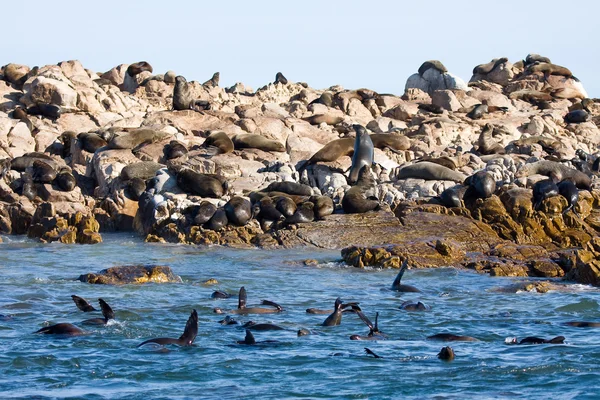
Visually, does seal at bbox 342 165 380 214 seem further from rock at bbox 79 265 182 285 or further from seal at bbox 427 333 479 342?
seal at bbox 427 333 479 342

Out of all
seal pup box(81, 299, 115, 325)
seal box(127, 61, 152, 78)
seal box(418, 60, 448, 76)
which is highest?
seal box(418, 60, 448, 76)

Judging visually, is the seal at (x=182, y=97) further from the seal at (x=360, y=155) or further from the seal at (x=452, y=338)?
the seal at (x=452, y=338)

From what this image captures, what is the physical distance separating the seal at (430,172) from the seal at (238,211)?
490 cm

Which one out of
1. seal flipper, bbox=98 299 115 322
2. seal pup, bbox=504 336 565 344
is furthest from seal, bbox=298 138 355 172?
seal pup, bbox=504 336 565 344

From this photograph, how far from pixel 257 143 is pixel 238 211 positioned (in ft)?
21.7

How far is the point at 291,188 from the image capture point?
22.1 m

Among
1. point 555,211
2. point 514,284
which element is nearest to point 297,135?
point 555,211

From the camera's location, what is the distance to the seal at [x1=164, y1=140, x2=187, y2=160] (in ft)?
83.9

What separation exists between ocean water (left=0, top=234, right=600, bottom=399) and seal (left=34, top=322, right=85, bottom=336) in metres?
0.14

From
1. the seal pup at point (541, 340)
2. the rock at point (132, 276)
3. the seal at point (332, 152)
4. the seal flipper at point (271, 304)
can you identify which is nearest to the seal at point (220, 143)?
the seal at point (332, 152)

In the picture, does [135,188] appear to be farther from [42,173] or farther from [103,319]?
[103,319]

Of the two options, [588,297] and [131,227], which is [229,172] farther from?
[588,297]

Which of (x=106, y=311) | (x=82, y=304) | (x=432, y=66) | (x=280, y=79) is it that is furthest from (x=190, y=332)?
(x=432, y=66)

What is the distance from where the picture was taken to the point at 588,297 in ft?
45.1
